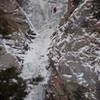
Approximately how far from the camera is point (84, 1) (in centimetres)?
1337

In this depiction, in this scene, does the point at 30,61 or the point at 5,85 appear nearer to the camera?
the point at 5,85

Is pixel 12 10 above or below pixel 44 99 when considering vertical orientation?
above

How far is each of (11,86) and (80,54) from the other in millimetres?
5276

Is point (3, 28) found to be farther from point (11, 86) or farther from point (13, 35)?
point (13, 35)

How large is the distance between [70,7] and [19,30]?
324 cm

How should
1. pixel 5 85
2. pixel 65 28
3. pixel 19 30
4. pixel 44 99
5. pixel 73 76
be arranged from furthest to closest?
pixel 19 30 < pixel 65 28 < pixel 44 99 < pixel 73 76 < pixel 5 85

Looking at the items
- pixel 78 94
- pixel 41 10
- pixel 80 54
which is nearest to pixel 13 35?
pixel 80 54

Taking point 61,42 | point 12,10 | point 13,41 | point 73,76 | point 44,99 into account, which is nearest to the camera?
point 73,76

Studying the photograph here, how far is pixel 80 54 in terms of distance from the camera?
401 inches

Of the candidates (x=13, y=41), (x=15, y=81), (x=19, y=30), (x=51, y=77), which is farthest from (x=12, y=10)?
(x=15, y=81)

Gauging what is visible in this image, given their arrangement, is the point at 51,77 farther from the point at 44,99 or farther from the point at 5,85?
the point at 5,85

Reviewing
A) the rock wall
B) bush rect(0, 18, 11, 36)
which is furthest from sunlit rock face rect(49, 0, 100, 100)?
bush rect(0, 18, 11, 36)

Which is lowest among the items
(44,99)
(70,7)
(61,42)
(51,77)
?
(44,99)

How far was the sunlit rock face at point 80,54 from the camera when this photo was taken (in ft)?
29.7
